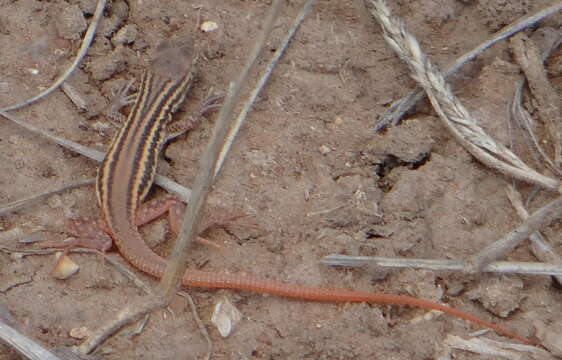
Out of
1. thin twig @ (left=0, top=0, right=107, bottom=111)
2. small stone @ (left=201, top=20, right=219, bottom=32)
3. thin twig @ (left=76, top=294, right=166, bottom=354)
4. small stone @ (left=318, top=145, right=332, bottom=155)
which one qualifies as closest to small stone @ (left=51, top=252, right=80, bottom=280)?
thin twig @ (left=76, top=294, right=166, bottom=354)

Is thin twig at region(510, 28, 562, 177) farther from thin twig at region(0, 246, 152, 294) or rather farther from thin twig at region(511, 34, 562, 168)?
thin twig at region(0, 246, 152, 294)

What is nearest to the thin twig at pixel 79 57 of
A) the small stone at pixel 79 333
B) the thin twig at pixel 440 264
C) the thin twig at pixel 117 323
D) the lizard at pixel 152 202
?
the lizard at pixel 152 202

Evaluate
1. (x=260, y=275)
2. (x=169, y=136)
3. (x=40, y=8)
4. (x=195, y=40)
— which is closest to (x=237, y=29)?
(x=195, y=40)

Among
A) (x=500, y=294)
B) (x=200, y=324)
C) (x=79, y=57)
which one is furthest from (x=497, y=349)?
(x=79, y=57)

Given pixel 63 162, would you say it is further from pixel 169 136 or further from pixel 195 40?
pixel 195 40

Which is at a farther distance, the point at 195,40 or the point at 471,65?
the point at 195,40

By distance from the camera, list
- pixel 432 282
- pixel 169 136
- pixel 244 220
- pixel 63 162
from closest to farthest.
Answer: pixel 432 282, pixel 244 220, pixel 63 162, pixel 169 136

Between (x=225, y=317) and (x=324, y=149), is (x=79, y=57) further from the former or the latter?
(x=225, y=317)
